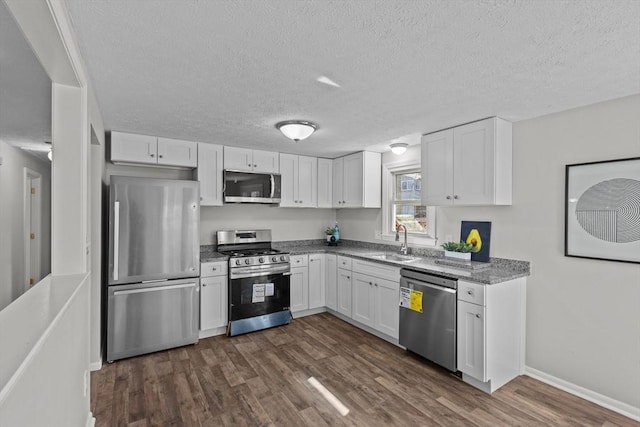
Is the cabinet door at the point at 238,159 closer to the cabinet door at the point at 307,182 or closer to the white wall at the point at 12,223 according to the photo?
the cabinet door at the point at 307,182

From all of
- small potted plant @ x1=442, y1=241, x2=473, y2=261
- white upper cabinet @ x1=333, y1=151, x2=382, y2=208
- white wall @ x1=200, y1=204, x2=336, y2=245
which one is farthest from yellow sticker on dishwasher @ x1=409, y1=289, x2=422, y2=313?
white wall @ x1=200, y1=204, x2=336, y2=245

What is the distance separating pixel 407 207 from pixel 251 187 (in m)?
2.05

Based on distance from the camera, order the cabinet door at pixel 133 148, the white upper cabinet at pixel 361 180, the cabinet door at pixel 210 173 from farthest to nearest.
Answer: the white upper cabinet at pixel 361 180, the cabinet door at pixel 210 173, the cabinet door at pixel 133 148

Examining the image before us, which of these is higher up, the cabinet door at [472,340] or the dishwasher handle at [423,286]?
the dishwasher handle at [423,286]

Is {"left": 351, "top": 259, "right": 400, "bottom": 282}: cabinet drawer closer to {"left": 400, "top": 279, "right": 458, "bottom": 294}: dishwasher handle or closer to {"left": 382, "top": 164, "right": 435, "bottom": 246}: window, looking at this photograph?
{"left": 400, "top": 279, "right": 458, "bottom": 294}: dishwasher handle

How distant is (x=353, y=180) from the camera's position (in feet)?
14.8

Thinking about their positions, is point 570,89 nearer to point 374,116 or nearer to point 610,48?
point 610,48

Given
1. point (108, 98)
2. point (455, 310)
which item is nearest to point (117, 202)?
point (108, 98)

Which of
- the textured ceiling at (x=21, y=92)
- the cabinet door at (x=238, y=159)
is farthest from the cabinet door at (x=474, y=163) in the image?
the textured ceiling at (x=21, y=92)

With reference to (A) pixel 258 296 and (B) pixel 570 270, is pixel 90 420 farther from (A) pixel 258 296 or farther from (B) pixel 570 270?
(B) pixel 570 270

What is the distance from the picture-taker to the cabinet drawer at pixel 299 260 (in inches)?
165

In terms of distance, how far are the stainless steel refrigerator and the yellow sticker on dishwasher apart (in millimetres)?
2223

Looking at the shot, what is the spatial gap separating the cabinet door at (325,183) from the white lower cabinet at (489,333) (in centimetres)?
252

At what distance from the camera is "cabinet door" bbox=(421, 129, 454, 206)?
10.4 feet
